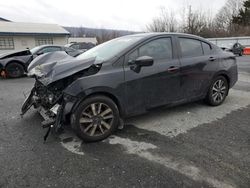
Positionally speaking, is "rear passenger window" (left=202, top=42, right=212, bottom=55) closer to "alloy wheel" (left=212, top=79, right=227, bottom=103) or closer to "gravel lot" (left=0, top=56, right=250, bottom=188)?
"alloy wheel" (left=212, top=79, right=227, bottom=103)

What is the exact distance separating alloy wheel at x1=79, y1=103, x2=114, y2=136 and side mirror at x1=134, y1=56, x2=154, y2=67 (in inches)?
33.6

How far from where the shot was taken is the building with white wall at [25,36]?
2325 cm

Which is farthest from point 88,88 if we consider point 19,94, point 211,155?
point 19,94

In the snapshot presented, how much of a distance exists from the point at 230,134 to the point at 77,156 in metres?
2.42

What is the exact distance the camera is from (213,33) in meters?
37.4

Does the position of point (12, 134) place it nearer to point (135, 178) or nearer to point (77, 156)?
point (77, 156)

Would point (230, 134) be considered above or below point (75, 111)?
below

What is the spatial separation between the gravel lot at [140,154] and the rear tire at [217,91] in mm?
480

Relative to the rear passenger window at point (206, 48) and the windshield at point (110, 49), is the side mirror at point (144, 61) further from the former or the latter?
the rear passenger window at point (206, 48)

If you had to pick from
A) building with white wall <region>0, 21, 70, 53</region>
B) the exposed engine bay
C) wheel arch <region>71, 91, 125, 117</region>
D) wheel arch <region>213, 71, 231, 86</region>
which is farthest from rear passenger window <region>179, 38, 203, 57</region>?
building with white wall <region>0, 21, 70, 53</region>

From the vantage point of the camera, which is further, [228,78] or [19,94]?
[19,94]

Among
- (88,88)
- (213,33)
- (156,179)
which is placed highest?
(213,33)

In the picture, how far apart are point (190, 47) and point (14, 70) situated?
8.20 meters

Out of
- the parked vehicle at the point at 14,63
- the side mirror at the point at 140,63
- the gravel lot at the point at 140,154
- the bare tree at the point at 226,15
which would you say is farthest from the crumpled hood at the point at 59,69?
the bare tree at the point at 226,15
